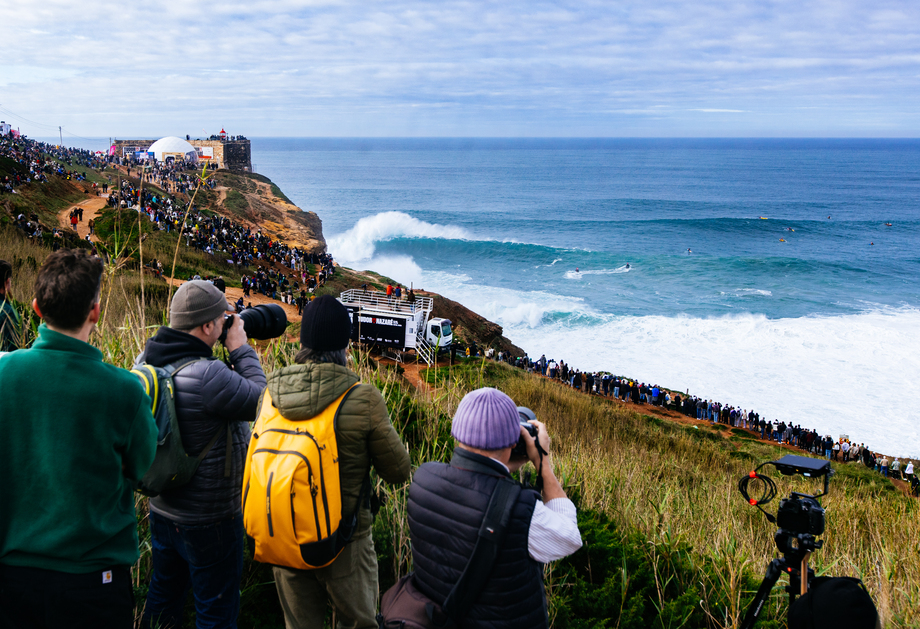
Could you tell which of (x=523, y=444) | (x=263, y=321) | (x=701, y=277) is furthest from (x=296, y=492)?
(x=701, y=277)

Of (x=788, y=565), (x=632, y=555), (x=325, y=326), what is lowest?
(x=632, y=555)

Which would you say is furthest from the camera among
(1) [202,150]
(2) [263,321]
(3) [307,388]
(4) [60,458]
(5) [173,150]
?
(1) [202,150]

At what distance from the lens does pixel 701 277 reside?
46406 millimetres

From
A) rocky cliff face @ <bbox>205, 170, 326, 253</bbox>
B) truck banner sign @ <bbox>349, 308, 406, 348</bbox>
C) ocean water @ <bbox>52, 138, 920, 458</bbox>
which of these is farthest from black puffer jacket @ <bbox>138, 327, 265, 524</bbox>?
rocky cliff face @ <bbox>205, 170, 326, 253</bbox>

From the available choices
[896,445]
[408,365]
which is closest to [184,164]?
[408,365]

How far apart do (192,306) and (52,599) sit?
1.20 metres

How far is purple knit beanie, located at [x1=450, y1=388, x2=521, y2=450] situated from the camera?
204 centimetres

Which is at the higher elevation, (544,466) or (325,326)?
(325,326)

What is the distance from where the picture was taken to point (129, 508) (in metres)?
2.04

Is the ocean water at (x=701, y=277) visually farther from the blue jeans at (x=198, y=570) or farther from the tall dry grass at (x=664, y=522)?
the blue jeans at (x=198, y=570)

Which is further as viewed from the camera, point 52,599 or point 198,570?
point 198,570

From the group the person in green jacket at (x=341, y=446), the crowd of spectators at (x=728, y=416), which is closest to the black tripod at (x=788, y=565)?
the person in green jacket at (x=341, y=446)

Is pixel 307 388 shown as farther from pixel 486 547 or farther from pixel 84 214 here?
pixel 84 214

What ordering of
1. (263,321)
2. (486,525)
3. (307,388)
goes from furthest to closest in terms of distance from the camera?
(263,321)
(307,388)
(486,525)
